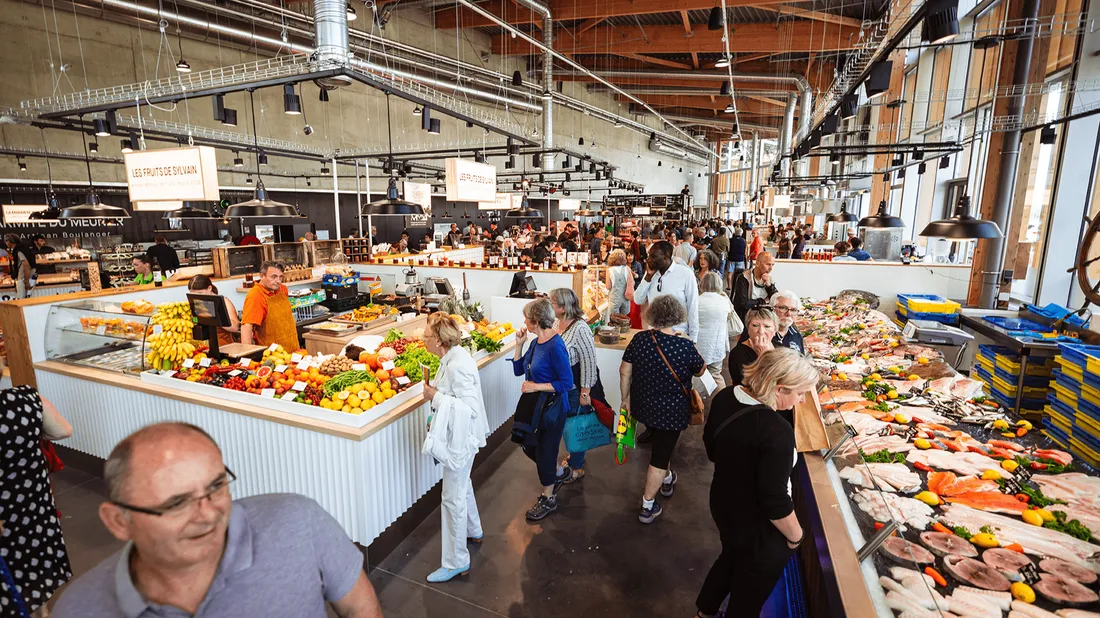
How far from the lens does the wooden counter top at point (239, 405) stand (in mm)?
3223

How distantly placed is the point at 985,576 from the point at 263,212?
641 cm

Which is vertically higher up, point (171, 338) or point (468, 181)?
point (468, 181)

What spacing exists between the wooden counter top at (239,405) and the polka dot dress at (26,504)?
3.44 ft

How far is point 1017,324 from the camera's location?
488cm

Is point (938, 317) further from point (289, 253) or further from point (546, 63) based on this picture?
point (289, 253)

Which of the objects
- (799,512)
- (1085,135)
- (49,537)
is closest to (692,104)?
(1085,135)

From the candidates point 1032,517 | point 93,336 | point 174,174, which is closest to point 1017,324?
point 1032,517

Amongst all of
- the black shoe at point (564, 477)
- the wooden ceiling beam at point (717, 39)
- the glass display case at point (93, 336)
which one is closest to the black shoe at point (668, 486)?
the black shoe at point (564, 477)

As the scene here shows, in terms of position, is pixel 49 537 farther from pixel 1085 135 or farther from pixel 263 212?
pixel 1085 135

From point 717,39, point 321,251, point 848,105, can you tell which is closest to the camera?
point 848,105

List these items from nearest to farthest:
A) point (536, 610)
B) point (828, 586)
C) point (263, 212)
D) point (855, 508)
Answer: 1. point (828, 586)
2. point (855, 508)
3. point (536, 610)
4. point (263, 212)

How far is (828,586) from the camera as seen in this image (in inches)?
89.7

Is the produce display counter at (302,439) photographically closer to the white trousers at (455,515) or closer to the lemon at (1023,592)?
the white trousers at (455,515)

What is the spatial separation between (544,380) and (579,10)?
9922mm
